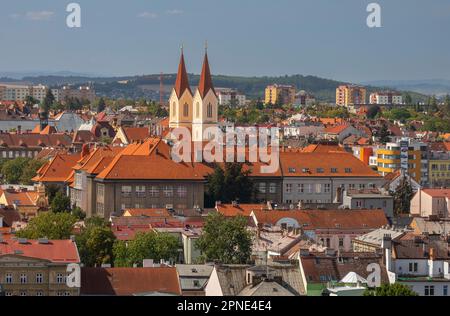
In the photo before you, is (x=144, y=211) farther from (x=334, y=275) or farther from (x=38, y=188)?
(x=334, y=275)

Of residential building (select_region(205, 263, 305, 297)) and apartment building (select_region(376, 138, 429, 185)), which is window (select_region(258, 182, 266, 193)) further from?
residential building (select_region(205, 263, 305, 297))

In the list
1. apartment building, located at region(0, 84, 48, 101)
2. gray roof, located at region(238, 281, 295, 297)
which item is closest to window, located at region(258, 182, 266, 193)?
gray roof, located at region(238, 281, 295, 297)

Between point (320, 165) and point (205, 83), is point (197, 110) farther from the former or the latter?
point (320, 165)

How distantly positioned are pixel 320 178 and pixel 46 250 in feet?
90.2

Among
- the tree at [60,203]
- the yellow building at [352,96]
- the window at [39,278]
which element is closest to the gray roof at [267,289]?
the window at [39,278]

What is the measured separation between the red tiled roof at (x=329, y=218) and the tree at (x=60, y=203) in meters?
10.3

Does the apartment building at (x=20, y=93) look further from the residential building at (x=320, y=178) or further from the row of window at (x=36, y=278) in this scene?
the row of window at (x=36, y=278)

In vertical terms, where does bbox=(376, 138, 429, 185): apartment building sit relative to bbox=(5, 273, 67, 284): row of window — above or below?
below

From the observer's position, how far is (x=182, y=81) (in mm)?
65562

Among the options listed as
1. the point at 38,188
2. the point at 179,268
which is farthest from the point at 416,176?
the point at 179,268

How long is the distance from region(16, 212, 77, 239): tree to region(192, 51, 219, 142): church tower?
28071 millimetres

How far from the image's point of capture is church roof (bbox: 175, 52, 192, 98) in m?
65.1

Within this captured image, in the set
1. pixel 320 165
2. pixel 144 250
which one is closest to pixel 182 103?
pixel 320 165
